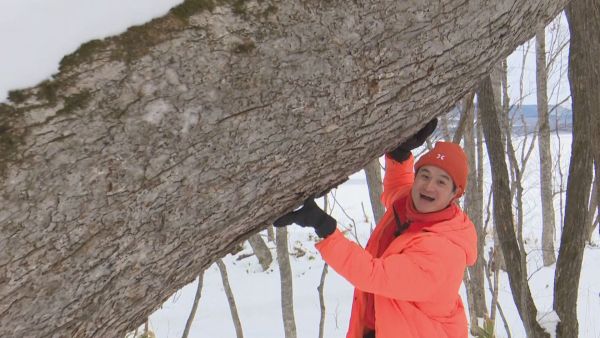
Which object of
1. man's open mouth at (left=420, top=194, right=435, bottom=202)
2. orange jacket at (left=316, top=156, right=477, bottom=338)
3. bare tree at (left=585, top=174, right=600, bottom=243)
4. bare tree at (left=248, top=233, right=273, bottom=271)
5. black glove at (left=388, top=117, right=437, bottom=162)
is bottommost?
bare tree at (left=248, top=233, right=273, bottom=271)

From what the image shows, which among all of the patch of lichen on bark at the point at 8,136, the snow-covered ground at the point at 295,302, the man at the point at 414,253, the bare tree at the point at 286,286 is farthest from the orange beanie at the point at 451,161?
the snow-covered ground at the point at 295,302

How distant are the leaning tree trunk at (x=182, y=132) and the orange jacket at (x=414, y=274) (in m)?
0.57

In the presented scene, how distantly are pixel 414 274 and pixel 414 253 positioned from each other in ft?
0.27

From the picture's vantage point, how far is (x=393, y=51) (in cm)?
130

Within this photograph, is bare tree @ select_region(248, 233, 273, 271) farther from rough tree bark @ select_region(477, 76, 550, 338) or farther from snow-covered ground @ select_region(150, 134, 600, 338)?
rough tree bark @ select_region(477, 76, 550, 338)

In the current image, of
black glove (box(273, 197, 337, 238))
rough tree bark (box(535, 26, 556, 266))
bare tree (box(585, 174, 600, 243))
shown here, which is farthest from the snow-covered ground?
black glove (box(273, 197, 337, 238))

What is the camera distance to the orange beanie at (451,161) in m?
2.31

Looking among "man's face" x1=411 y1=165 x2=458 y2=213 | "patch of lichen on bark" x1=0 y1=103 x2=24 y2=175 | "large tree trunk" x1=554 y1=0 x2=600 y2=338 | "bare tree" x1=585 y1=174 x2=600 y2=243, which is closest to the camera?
"patch of lichen on bark" x1=0 y1=103 x2=24 y2=175

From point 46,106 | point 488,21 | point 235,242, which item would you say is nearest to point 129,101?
point 46,106

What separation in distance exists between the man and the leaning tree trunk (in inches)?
18.4

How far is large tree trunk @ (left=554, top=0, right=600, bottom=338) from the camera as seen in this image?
2.49m

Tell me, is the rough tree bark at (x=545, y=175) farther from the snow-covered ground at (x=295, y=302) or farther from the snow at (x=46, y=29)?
the snow at (x=46, y=29)

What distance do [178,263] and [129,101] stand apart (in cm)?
42

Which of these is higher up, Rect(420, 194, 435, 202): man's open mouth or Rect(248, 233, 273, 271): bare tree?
Rect(420, 194, 435, 202): man's open mouth
